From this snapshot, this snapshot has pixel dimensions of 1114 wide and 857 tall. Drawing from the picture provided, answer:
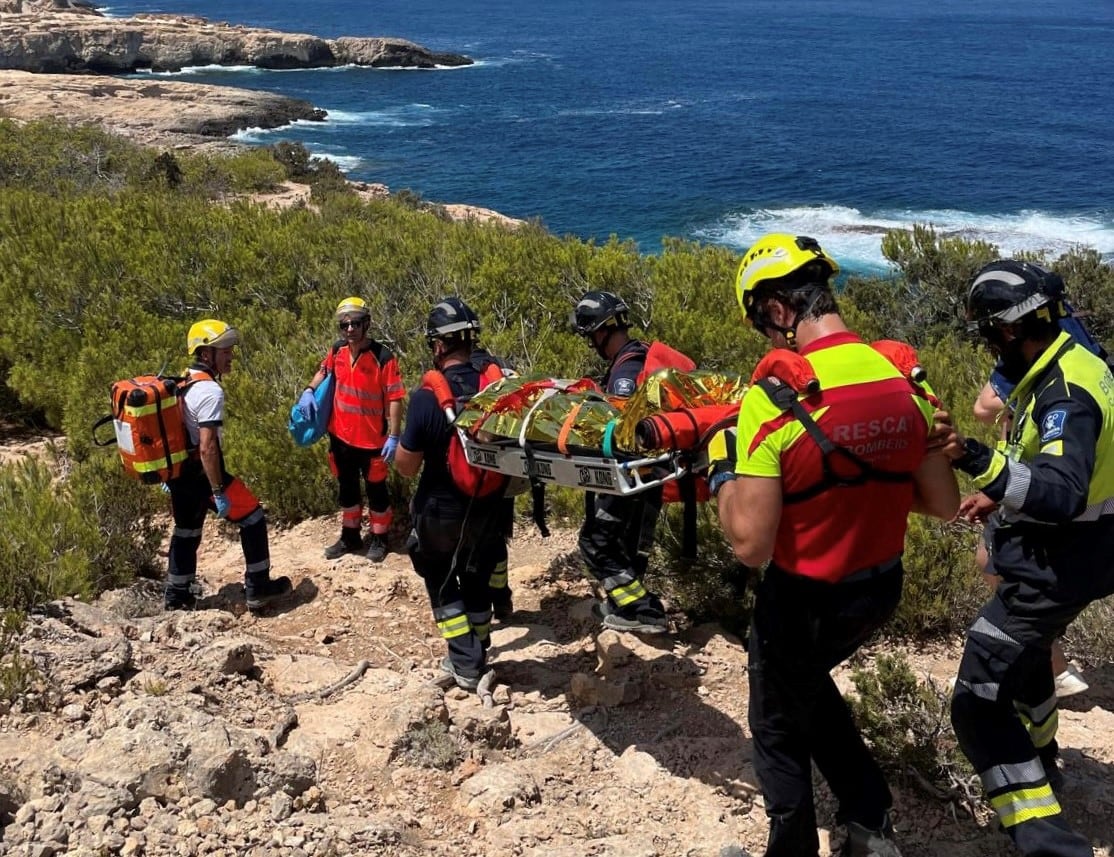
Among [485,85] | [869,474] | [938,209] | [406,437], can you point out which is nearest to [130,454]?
[406,437]

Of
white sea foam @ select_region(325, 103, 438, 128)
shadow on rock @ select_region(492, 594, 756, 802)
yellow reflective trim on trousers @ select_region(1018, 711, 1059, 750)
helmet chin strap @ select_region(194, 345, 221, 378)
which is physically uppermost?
white sea foam @ select_region(325, 103, 438, 128)

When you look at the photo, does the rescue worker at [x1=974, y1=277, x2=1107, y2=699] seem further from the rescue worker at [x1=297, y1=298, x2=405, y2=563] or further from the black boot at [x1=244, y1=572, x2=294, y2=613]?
the black boot at [x1=244, y1=572, x2=294, y2=613]

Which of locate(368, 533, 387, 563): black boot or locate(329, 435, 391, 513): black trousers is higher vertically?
locate(329, 435, 391, 513): black trousers

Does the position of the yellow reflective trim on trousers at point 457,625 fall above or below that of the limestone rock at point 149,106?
below

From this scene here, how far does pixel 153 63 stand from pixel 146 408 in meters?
74.8

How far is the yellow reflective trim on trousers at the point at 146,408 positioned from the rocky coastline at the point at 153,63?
3735 centimetres

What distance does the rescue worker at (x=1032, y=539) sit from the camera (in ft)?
9.43

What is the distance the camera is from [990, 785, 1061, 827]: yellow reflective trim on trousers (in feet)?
9.78

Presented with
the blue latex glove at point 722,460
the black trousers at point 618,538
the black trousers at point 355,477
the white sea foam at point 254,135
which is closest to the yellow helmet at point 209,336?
the black trousers at point 355,477

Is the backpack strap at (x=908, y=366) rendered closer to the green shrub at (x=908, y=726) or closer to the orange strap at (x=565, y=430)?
the orange strap at (x=565, y=430)

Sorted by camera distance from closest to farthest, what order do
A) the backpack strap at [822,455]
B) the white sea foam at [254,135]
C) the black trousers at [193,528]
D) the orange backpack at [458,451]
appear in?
the backpack strap at [822,455]
the orange backpack at [458,451]
the black trousers at [193,528]
the white sea foam at [254,135]

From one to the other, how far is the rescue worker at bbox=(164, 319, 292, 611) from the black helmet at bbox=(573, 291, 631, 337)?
214cm

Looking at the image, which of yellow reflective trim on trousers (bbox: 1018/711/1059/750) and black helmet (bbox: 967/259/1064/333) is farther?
yellow reflective trim on trousers (bbox: 1018/711/1059/750)

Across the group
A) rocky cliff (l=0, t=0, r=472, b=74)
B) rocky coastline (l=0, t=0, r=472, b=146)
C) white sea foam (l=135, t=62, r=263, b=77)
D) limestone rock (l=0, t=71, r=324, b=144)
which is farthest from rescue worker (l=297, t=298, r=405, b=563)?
rocky cliff (l=0, t=0, r=472, b=74)
